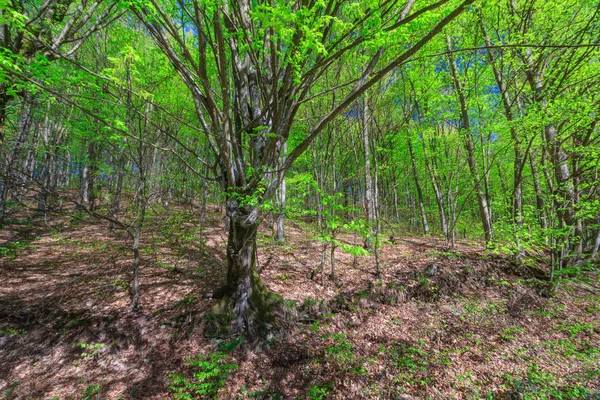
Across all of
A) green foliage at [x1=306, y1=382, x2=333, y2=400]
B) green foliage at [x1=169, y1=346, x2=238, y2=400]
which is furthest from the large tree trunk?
green foliage at [x1=306, y1=382, x2=333, y2=400]

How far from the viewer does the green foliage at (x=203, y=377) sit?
3.57 metres

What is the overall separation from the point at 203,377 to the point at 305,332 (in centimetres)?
217

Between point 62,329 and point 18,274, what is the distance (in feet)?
10.1

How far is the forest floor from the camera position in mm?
3781

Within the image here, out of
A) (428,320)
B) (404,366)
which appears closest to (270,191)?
(404,366)

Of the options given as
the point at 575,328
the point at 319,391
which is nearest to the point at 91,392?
the point at 319,391

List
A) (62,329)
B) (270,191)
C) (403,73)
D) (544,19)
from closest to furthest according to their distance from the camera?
1. (270,191)
2. (62,329)
3. (544,19)
4. (403,73)

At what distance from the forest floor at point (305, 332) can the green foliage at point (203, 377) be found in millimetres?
27

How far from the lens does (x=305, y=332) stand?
5.02 m

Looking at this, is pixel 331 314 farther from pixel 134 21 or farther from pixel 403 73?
pixel 134 21

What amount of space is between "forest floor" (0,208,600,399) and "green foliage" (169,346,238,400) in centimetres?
3

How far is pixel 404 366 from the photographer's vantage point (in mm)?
4352

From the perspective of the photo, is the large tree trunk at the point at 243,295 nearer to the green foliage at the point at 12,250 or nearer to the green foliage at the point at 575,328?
the green foliage at the point at 12,250

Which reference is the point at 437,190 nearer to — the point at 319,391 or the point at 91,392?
the point at 319,391
